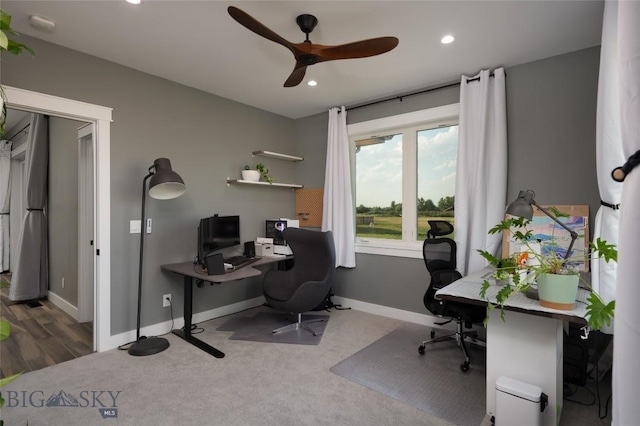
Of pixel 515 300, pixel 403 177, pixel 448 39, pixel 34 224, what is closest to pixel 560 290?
pixel 515 300

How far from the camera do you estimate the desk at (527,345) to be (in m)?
1.77

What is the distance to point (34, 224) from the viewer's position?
14.0ft

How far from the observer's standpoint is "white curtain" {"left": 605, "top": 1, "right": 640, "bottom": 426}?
659 mm

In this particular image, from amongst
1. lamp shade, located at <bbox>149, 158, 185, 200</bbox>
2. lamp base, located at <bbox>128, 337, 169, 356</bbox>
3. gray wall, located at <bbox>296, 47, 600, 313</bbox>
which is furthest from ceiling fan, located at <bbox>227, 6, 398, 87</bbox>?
lamp base, located at <bbox>128, 337, 169, 356</bbox>

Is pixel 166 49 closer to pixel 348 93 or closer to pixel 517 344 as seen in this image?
pixel 348 93

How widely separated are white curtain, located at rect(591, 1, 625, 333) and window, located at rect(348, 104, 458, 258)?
1391mm

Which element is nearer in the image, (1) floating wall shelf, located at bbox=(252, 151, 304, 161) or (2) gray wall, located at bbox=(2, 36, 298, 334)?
(2) gray wall, located at bbox=(2, 36, 298, 334)

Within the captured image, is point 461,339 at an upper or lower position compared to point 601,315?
lower

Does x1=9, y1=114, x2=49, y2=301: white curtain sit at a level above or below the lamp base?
above

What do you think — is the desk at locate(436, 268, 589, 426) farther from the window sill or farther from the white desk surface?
the window sill

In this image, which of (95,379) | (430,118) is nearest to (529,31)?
(430,118)

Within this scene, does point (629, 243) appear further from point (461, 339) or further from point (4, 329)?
point (461, 339)

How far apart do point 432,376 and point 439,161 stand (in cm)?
226

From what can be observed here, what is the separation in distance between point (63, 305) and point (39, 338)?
96cm
